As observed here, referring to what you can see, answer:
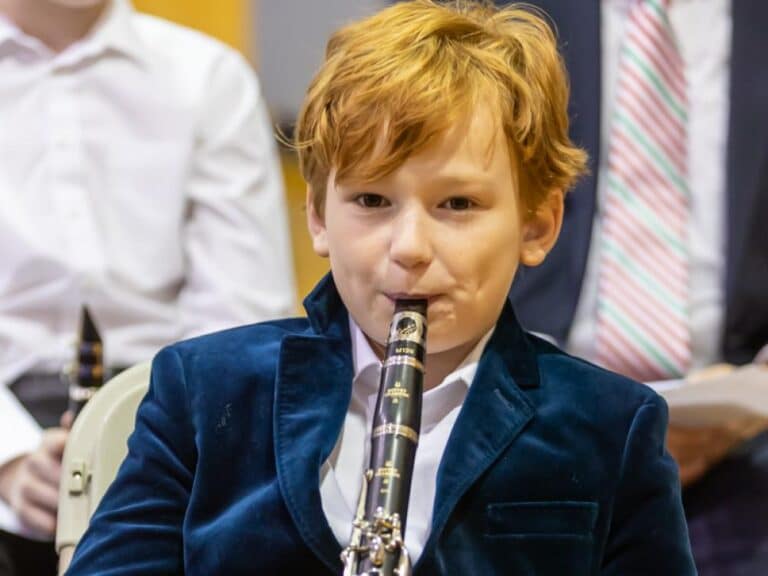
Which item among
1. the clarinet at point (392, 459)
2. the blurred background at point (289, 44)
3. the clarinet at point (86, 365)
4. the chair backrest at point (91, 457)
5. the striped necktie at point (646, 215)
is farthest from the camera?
the blurred background at point (289, 44)

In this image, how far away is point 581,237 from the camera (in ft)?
4.77

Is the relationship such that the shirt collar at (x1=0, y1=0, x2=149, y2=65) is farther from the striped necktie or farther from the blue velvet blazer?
the blue velvet blazer

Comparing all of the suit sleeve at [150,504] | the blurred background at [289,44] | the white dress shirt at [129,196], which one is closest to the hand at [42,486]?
the white dress shirt at [129,196]

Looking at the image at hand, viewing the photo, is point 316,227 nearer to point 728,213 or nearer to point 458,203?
point 458,203

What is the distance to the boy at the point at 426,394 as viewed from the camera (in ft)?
2.70

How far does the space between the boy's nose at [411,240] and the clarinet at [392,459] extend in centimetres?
3

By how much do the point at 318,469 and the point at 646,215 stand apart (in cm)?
73

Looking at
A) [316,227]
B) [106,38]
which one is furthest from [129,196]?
[316,227]

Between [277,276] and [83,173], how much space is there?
0.80 feet

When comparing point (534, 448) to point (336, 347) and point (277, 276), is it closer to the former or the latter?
point (336, 347)

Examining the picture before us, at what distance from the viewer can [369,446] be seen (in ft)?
2.76

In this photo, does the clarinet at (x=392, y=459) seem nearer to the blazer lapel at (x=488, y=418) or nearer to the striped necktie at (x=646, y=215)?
the blazer lapel at (x=488, y=418)

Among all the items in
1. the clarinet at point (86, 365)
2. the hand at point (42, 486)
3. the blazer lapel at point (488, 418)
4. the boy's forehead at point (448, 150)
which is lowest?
the hand at point (42, 486)

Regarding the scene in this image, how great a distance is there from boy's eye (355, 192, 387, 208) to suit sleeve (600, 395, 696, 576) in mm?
199
